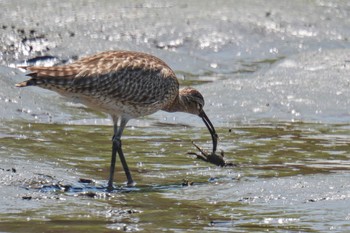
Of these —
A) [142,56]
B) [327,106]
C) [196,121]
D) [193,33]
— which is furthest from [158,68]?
[193,33]

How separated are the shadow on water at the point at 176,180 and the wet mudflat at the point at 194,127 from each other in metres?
0.02

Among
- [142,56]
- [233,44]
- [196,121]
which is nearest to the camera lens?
[142,56]

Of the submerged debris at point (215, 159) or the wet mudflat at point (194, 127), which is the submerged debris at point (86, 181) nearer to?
the wet mudflat at point (194, 127)

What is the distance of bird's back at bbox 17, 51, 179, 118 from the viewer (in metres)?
10.9

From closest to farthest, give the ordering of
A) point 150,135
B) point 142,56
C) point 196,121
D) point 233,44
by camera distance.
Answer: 1. point 142,56
2. point 150,135
3. point 196,121
4. point 233,44

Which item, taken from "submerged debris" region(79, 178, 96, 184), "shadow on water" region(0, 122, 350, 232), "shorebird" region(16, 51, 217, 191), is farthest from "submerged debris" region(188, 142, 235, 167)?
"submerged debris" region(79, 178, 96, 184)

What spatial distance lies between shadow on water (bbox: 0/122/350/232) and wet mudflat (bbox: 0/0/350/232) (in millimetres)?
20

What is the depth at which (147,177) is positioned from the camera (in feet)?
38.0

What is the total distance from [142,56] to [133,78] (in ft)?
1.28

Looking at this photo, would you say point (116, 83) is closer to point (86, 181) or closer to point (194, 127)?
point (86, 181)

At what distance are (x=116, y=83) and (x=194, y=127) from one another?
3.44 metres

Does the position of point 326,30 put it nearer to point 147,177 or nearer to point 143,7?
point 143,7

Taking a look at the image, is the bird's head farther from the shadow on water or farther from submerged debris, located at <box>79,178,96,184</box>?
submerged debris, located at <box>79,178,96,184</box>

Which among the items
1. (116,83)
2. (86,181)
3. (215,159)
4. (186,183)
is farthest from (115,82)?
(215,159)
